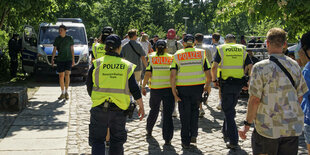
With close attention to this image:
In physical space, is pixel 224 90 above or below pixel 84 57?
below

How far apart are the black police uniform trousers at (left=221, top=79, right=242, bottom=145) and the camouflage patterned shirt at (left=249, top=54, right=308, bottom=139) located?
2.72 metres

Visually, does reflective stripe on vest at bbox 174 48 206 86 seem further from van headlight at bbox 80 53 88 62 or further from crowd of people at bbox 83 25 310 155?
van headlight at bbox 80 53 88 62

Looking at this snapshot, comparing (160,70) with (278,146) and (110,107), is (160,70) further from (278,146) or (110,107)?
(278,146)

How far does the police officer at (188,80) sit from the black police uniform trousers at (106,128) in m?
1.85

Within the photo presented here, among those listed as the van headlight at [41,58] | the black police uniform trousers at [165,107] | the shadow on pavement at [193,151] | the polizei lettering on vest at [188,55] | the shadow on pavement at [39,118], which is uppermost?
the polizei lettering on vest at [188,55]

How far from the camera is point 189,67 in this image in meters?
6.75

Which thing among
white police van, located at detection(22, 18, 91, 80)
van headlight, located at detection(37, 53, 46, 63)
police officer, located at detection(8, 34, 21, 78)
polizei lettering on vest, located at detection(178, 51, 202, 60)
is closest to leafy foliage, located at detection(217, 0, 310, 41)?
polizei lettering on vest, located at detection(178, 51, 202, 60)

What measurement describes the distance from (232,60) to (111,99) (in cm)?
276

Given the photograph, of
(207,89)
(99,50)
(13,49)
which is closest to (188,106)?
(207,89)

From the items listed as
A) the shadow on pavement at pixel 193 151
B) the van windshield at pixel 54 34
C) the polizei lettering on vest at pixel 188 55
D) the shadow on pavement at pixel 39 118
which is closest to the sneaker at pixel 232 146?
the shadow on pavement at pixel 193 151

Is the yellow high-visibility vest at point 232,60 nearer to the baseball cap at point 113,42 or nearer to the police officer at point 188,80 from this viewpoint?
the police officer at point 188,80

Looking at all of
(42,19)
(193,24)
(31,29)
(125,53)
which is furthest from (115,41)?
(193,24)

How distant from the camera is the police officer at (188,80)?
675 cm

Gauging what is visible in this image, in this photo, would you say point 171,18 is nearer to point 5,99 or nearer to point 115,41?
point 5,99
